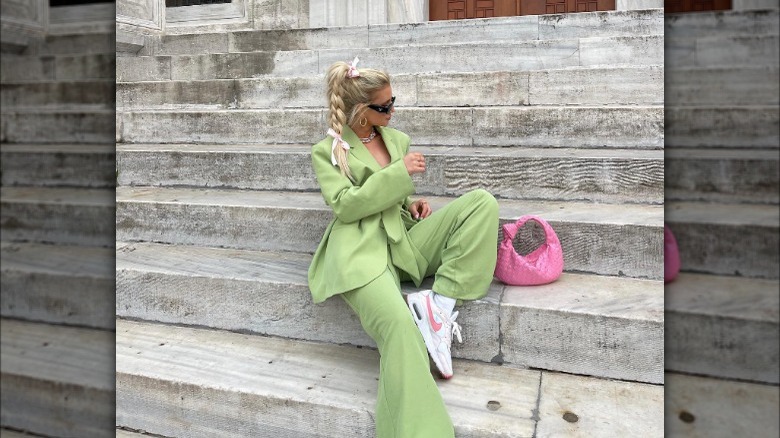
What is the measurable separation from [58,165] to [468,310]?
2.30m

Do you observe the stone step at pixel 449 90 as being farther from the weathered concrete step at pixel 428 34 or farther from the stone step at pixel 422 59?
the weathered concrete step at pixel 428 34

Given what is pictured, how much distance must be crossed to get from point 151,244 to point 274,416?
1.87m

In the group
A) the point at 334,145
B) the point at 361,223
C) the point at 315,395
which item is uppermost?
the point at 334,145

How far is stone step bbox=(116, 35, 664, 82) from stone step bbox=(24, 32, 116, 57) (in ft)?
15.8

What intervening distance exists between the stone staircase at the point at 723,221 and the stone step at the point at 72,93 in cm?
49

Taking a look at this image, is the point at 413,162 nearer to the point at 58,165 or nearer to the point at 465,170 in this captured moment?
the point at 465,170

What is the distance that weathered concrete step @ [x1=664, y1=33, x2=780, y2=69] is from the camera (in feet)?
1.47

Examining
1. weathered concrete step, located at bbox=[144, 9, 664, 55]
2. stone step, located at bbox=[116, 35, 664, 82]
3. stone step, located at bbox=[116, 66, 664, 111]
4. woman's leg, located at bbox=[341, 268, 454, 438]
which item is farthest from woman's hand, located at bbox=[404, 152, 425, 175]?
weathered concrete step, located at bbox=[144, 9, 664, 55]

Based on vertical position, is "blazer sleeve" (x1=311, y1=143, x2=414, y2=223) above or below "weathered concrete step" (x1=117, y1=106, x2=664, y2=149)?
below

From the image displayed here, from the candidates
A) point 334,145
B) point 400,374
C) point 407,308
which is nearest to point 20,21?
point 400,374

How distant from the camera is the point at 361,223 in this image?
254cm

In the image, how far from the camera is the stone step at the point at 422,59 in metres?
5.15

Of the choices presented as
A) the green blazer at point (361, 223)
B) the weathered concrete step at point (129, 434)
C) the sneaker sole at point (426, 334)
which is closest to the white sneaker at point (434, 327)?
the sneaker sole at point (426, 334)

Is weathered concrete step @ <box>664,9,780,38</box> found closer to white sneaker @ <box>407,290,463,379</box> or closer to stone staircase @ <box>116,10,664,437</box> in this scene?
stone staircase @ <box>116,10,664,437</box>
